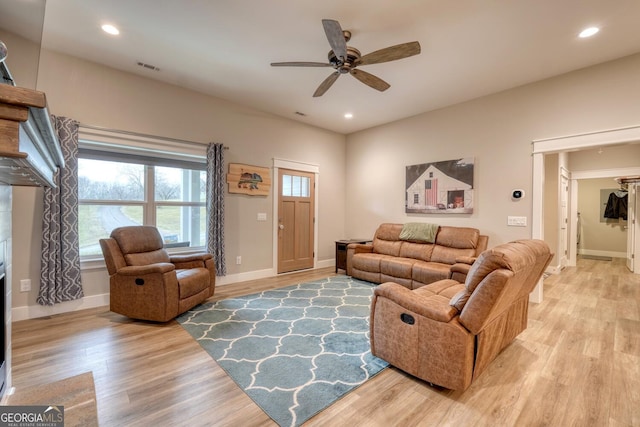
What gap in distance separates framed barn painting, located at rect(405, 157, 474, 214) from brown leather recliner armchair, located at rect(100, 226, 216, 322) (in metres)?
3.72

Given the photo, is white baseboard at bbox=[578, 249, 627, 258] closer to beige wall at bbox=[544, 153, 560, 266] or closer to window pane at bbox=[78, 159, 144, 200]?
beige wall at bbox=[544, 153, 560, 266]

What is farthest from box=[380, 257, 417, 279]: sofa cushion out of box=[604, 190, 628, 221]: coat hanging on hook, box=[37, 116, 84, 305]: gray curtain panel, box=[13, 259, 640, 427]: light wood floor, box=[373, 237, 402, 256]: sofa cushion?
box=[604, 190, 628, 221]: coat hanging on hook

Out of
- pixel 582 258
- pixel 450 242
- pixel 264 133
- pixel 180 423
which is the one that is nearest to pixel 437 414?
pixel 180 423

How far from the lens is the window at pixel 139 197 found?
11.3 feet

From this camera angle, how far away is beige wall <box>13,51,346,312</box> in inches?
120

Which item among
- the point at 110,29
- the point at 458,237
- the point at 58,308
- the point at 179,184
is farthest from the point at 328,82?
the point at 58,308

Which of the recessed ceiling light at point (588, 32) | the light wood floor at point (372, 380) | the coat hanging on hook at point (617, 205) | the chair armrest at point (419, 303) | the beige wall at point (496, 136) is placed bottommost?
the light wood floor at point (372, 380)

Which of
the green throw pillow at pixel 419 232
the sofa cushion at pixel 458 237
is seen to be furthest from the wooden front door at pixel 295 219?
the sofa cushion at pixel 458 237

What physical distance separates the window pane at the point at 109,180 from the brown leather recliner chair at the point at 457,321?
354cm

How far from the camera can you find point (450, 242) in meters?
4.25

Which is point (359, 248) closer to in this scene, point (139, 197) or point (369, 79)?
point (369, 79)

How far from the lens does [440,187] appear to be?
4.65 m

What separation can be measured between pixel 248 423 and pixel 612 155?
25.3ft

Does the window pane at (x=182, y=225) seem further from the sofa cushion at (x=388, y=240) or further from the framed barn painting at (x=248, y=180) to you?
the sofa cushion at (x=388, y=240)
